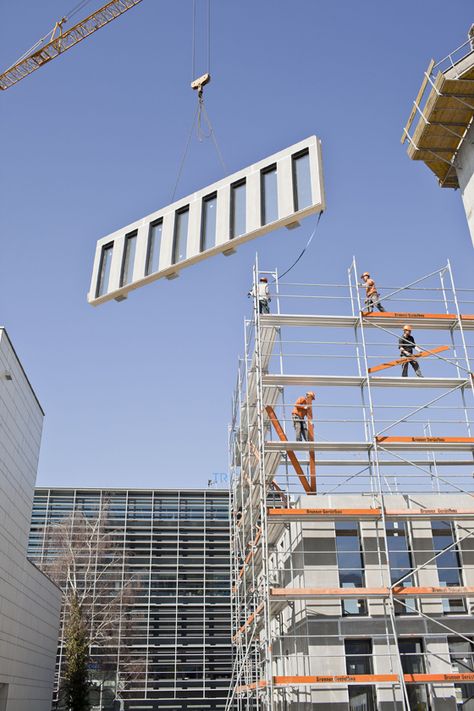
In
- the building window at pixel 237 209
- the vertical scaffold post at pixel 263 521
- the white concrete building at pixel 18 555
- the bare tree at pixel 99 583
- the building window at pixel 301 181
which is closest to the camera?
the building window at pixel 301 181

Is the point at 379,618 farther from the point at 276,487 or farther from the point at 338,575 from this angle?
the point at 276,487

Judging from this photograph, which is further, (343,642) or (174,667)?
(174,667)

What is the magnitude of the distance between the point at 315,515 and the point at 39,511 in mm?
36047

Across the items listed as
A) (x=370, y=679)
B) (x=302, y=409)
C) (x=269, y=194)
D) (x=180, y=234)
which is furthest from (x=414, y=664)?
(x=269, y=194)

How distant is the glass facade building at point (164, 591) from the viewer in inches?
1753

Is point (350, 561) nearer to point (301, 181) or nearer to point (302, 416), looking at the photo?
point (302, 416)

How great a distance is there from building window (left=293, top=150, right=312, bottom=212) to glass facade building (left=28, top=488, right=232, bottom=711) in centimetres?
4034

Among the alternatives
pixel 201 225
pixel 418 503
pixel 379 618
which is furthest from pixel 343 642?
pixel 201 225

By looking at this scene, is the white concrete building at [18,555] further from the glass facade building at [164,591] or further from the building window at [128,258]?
the building window at [128,258]

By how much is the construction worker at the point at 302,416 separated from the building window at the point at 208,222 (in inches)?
423

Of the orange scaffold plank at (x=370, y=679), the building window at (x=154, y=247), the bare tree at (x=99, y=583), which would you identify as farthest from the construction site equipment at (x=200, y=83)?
the bare tree at (x=99, y=583)

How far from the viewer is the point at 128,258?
415 inches

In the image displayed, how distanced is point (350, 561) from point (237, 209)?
1294 cm

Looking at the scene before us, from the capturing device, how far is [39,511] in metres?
49.7
